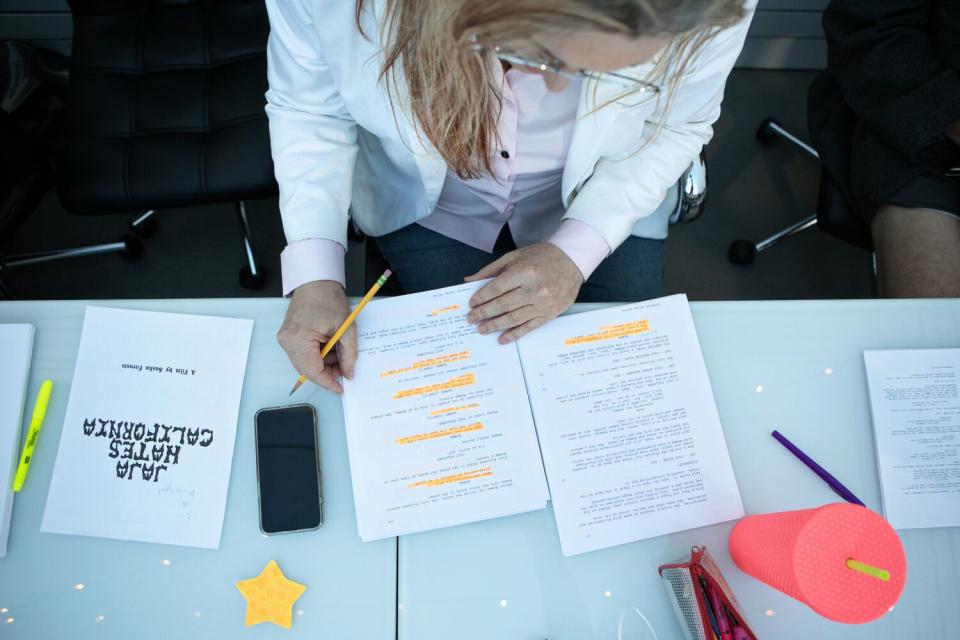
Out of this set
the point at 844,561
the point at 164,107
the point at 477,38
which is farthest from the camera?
the point at 164,107

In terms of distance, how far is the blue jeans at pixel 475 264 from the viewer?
3.80ft

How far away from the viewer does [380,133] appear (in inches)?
36.5

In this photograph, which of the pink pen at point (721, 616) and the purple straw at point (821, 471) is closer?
the pink pen at point (721, 616)

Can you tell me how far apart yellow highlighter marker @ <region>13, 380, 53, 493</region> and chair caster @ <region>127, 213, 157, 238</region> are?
3.44 feet

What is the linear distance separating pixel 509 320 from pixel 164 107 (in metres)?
0.94

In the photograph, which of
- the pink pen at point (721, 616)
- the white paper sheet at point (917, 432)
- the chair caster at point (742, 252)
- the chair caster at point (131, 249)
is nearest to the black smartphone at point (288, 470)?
the pink pen at point (721, 616)

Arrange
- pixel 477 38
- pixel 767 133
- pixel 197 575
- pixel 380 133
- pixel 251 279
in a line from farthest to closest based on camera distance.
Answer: pixel 767 133, pixel 251 279, pixel 380 133, pixel 197 575, pixel 477 38

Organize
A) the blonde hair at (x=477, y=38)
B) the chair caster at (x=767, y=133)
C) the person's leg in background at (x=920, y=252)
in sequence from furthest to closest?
the chair caster at (x=767, y=133) < the person's leg in background at (x=920, y=252) < the blonde hair at (x=477, y=38)

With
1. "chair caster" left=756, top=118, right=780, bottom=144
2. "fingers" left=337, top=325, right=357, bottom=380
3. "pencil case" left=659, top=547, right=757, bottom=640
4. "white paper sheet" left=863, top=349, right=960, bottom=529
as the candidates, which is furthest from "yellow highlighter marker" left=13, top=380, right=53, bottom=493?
"chair caster" left=756, top=118, right=780, bottom=144

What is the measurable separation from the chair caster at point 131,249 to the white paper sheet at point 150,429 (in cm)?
99

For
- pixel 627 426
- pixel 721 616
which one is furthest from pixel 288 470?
pixel 721 616

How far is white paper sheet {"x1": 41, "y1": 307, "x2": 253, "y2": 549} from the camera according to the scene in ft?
2.70

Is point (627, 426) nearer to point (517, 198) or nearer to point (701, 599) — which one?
point (701, 599)

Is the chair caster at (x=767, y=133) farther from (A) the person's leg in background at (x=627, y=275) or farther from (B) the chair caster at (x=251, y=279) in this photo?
(B) the chair caster at (x=251, y=279)
